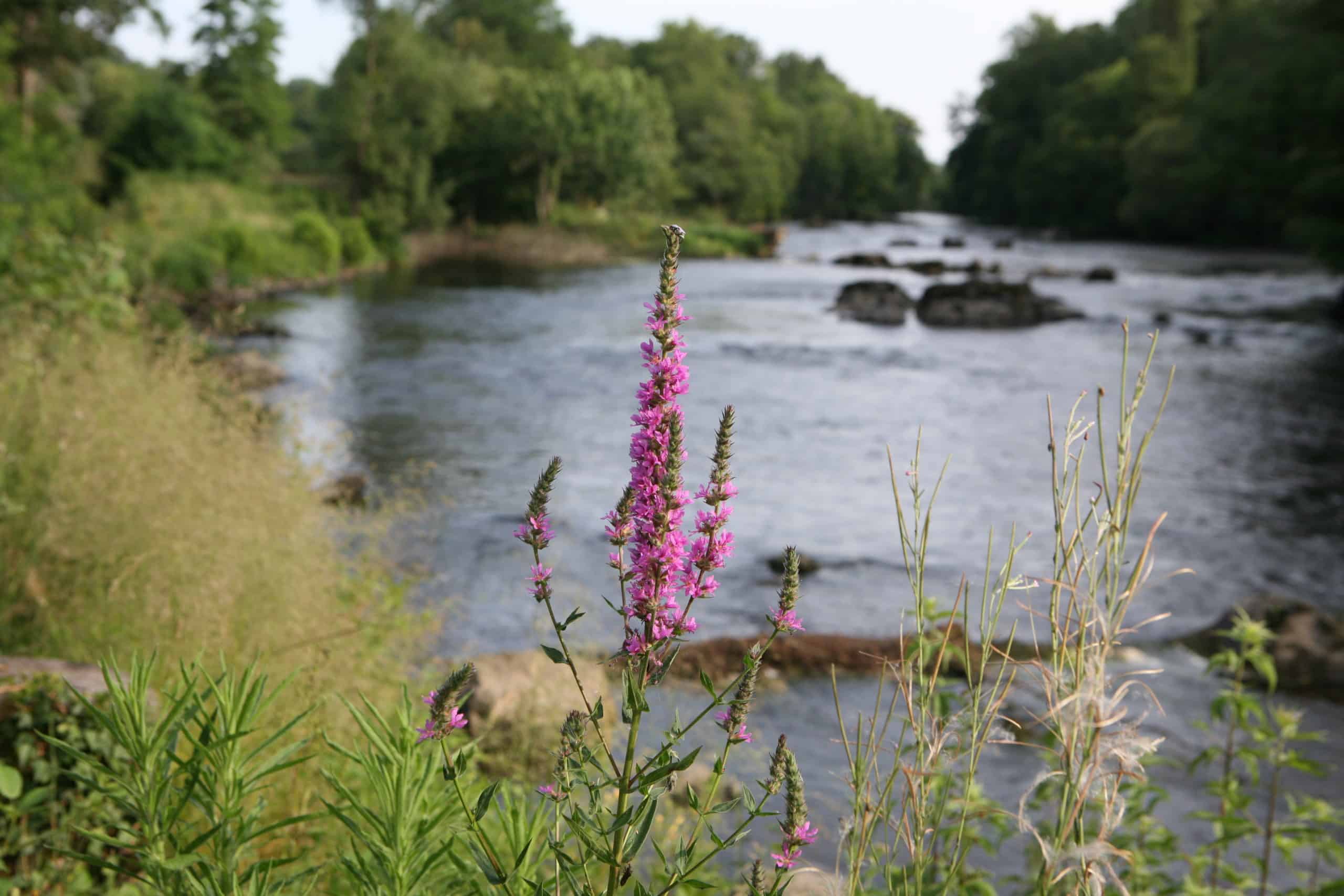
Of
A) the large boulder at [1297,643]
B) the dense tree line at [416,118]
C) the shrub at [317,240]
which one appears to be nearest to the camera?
the large boulder at [1297,643]

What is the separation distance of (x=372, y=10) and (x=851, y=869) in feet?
167

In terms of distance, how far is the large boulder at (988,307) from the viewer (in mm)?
26672

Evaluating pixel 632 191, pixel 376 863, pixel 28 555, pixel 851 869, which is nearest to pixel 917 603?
pixel 851 869

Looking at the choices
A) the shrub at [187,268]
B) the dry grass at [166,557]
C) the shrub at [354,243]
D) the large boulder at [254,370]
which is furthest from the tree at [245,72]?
the dry grass at [166,557]

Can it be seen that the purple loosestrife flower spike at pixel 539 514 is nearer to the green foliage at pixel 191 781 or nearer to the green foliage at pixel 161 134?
the green foliage at pixel 191 781

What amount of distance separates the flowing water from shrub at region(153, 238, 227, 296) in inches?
80.2

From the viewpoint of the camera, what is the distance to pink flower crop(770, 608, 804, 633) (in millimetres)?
1467

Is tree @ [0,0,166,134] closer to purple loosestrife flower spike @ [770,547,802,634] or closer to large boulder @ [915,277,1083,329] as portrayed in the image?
large boulder @ [915,277,1083,329]

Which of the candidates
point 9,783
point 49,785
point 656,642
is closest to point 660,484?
point 656,642

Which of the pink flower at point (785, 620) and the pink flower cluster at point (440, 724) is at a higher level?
the pink flower at point (785, 620)

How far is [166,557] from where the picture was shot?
4559 mm

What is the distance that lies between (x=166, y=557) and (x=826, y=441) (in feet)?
36.7

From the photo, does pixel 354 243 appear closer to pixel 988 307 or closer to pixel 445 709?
pixel 988 307

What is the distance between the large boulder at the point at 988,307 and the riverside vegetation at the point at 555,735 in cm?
2278
